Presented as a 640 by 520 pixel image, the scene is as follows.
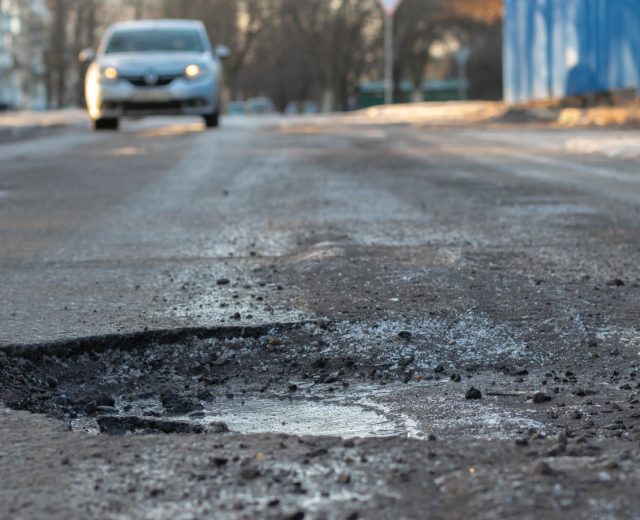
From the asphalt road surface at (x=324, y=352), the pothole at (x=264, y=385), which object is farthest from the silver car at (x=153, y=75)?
the pothole at (x=264, y=385)

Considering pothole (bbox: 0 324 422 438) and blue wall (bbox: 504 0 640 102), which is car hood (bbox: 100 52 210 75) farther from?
pothole (bbox: 0 324 422 438)

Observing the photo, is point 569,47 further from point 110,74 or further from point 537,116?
point 110,74

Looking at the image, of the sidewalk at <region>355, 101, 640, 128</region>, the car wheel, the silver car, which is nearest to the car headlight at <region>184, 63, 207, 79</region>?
the silver car

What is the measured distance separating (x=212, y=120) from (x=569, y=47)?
9.13 metres

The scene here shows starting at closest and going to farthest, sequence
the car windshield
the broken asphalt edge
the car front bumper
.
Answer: the broken asphalt edge < the car front bumper < the car windshield

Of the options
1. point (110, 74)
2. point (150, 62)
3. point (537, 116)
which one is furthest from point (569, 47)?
point (110, 74)

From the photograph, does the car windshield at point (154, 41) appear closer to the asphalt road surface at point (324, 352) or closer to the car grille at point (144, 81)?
the car grille at point (144, 81)

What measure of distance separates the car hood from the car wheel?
4.56 ft

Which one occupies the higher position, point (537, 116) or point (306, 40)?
point (306, 40)

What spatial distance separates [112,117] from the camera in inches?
728

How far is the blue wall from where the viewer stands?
20438mm

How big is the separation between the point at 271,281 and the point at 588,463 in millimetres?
2405

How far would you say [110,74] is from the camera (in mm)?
17359

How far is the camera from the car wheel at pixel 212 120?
1888 cm
